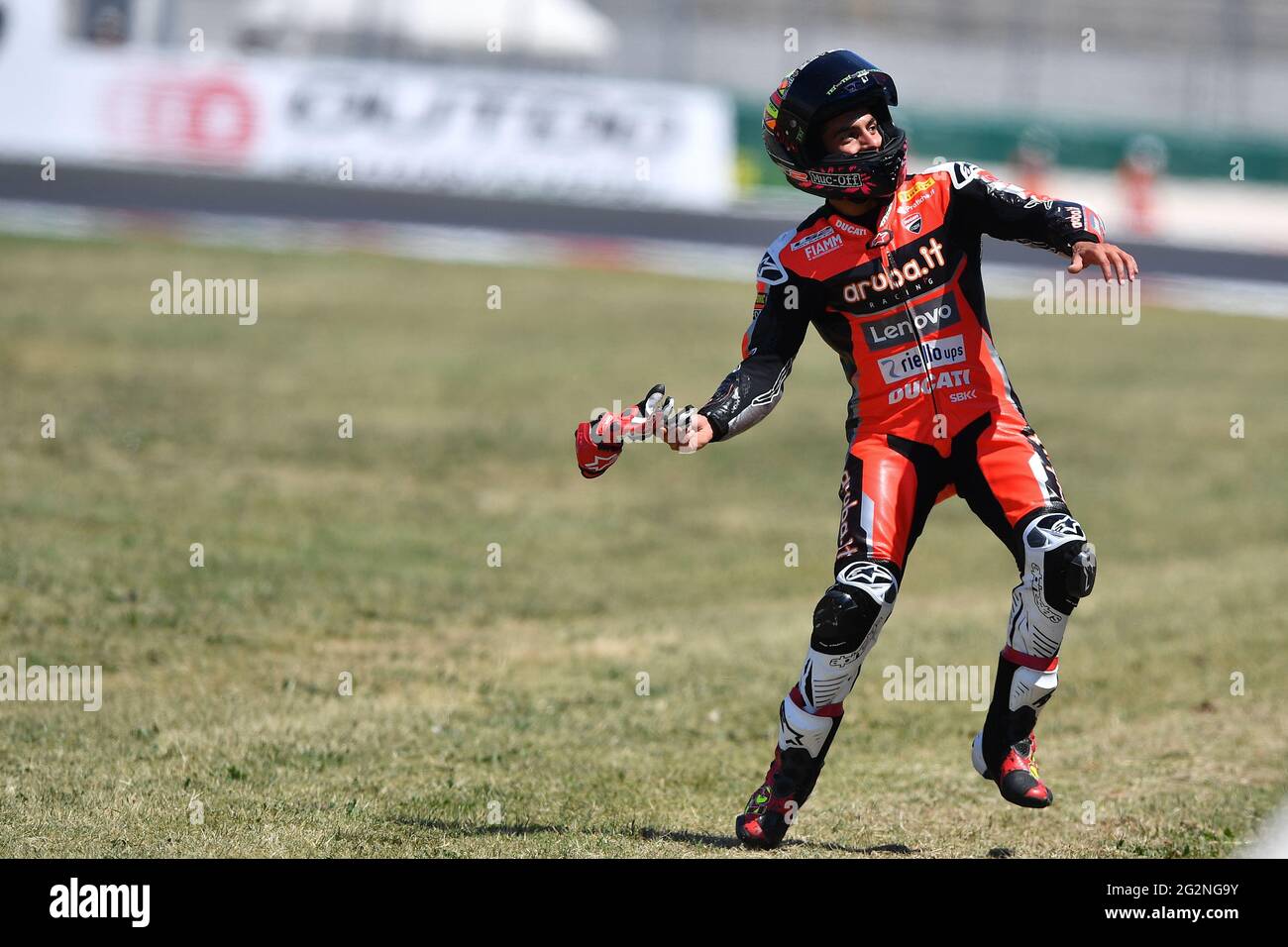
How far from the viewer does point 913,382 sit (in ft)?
20.8

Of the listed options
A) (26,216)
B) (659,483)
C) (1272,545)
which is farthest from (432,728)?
(26,216)

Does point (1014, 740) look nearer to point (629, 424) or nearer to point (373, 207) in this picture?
point (629, 424)

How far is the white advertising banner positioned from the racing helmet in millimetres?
20903

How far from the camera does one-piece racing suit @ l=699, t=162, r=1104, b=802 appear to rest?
620 centimetres

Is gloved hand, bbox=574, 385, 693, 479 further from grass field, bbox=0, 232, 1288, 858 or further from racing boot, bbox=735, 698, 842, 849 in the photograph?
grass field, bbox=0, 232, 1288, 858

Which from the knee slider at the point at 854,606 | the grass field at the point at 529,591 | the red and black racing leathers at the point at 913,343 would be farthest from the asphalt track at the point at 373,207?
the knee slider at the point at 854,606

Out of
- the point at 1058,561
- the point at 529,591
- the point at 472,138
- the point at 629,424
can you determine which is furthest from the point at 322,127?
the point at 1058,561

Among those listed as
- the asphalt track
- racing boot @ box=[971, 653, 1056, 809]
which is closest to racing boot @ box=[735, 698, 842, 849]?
racing boot @ box=[971, 653, 1056, 809]

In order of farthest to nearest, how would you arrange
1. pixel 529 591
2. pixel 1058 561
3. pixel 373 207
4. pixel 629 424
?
pixel 373 207, pixel 529 591, pixel 1058 561, pixel 629 424

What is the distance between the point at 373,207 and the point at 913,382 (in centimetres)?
2165

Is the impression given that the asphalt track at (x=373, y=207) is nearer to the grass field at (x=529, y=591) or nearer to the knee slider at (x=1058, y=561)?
the grass field at (x=529, y=591)

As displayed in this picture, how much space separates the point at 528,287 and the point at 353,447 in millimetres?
8305
